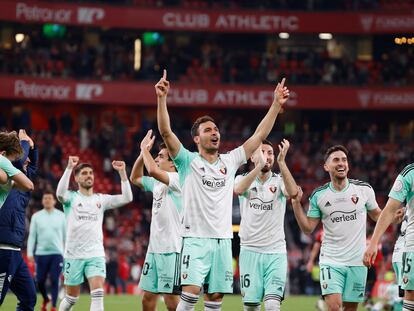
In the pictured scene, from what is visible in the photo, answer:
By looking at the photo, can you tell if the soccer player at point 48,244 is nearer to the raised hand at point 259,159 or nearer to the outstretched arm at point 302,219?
the raised hand at point 259,159

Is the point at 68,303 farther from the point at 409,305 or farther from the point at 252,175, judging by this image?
the point at 409,305

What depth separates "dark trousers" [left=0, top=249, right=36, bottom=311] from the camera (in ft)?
42.5

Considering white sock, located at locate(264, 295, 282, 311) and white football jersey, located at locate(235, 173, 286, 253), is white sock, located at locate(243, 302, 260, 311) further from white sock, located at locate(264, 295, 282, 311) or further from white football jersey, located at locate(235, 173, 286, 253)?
white football jersey, located at locate(235, 173, 286, 253)

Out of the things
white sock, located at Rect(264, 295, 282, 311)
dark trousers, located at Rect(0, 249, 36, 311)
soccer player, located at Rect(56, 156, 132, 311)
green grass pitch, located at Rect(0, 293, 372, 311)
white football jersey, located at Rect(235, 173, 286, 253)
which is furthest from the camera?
green grass pitch, located at Rect(0, 293, 372, 311)

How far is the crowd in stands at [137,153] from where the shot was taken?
120 ft

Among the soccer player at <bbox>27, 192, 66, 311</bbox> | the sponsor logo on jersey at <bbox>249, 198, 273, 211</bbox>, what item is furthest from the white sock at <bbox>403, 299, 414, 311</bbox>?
the soccer player at <bbox>27, 192, 66, 311</bbox>

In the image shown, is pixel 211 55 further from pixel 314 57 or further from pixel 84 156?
pixel 84 156

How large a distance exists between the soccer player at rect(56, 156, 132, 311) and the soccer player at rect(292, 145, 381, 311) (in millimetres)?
3512

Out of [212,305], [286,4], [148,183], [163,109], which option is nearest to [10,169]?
[163,109]

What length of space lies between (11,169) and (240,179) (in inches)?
158

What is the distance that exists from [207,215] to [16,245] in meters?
2.59

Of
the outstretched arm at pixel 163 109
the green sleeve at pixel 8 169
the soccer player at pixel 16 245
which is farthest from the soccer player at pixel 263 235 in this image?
the green sleeve at pixel 8 169

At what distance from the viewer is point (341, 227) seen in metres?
13.6

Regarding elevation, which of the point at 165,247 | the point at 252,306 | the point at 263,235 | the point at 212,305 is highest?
the point at 263,235
